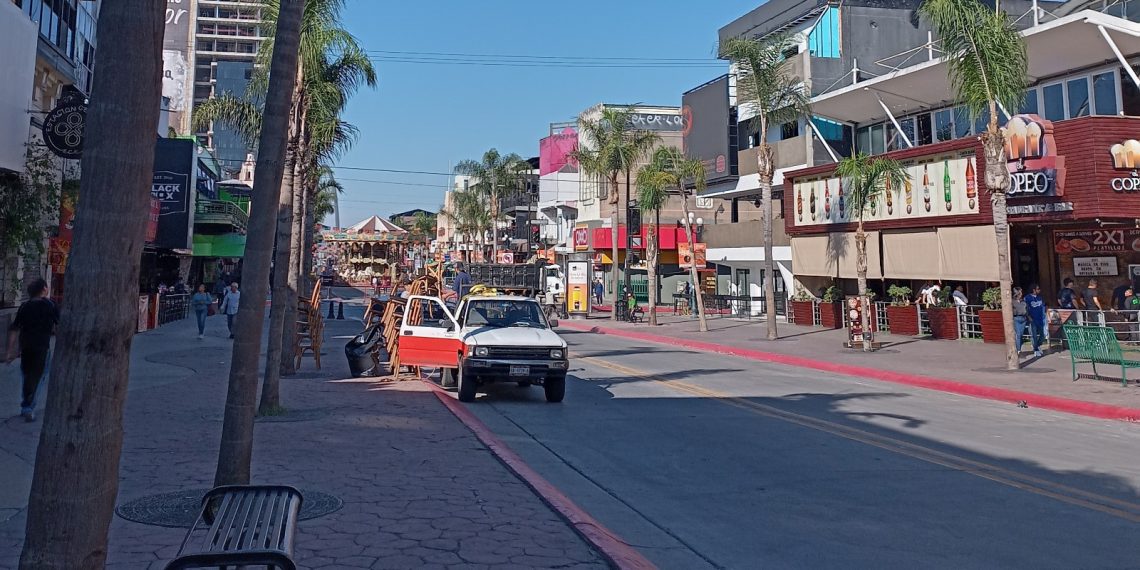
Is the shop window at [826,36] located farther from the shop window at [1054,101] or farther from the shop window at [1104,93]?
the shop window at [1104,93]

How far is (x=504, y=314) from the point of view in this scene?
1514 centimetres

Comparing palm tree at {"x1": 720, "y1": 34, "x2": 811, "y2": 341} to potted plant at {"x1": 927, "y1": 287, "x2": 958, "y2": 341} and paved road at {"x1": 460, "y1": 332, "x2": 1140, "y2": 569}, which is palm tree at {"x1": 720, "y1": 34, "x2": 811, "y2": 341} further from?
paved road at {"x1": 460, "y1": 332, "x2": 1140, "y2": 569}

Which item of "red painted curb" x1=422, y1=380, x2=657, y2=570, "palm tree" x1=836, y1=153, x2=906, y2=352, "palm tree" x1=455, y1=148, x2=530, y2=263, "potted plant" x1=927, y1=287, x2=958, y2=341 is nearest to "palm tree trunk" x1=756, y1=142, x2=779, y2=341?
"palm tree" x1=836, y1=153, x2=906, y2=352

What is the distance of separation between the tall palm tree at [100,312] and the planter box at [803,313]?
3358 cm

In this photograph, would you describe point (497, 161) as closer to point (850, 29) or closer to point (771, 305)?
point (850, 29)

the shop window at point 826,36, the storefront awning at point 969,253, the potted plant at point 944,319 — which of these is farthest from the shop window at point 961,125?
the shop window at point 826,36

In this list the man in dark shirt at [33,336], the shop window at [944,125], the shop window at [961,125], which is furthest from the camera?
the shop window at [944,125]

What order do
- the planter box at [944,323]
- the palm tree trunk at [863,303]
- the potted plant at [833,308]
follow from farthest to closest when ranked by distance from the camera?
the potted plant at [833,308] → the planter box at [944,323] → the palm tree trunk at [863,303]

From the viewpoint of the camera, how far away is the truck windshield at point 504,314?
48.7 feet

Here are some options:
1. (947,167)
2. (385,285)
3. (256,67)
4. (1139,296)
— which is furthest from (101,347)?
→ (385,285)

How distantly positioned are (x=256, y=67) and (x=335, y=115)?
170 centimetres

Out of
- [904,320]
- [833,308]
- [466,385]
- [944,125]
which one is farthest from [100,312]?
[833,308]

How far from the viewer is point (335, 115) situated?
54.9 ft

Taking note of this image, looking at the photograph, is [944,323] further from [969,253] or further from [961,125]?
[961,125]
